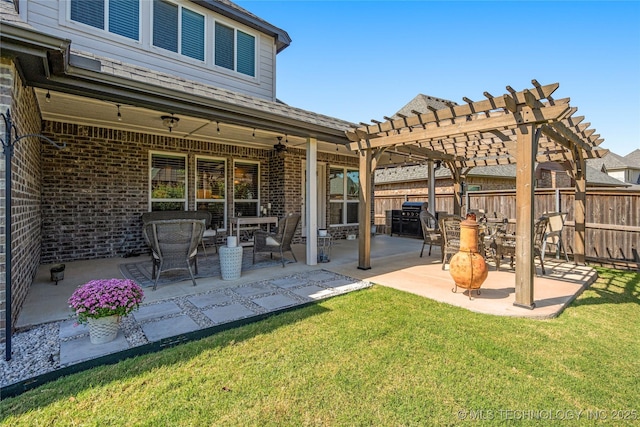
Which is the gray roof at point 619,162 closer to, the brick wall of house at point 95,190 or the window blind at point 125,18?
the window blind at point 125,18

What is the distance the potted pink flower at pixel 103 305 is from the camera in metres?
2.63

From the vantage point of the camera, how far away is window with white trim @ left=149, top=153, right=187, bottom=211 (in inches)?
279

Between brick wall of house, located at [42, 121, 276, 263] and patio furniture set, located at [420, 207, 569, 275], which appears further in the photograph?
brick wall of house, located at [42, 121, 276, 263]

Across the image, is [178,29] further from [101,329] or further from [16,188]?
[101,329]

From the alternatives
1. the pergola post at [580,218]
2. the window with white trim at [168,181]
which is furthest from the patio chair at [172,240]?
the pergola post at [580,218]

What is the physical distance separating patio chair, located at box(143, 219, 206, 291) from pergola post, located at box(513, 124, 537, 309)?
164 inches

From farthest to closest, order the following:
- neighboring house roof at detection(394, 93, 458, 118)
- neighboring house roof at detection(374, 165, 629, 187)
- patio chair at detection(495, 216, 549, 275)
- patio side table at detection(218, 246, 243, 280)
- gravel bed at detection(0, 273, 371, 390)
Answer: neighboring house roof at detection(394, 93, 458, 118) < neighboring house roof at detection(374, 165, 629, 187) < patio chair at detection(495, 216, 549, 275) < patio side table at detection(218, 246, 243, 280) < gravel bed at detection(0, 273, 371, 390)

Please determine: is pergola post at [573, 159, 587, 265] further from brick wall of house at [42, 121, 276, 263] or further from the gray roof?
the gray roof

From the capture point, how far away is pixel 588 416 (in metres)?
1.94

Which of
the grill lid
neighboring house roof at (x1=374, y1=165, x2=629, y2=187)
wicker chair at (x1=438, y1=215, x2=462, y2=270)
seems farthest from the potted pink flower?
neighboring house roof at (x1=374, y1=165, x2=629, y2=187)

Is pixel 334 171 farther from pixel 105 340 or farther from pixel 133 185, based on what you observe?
pixel 105 340

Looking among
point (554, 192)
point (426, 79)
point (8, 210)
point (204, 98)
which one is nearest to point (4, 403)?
point (8, 210)

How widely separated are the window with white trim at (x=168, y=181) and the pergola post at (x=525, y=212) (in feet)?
22.3

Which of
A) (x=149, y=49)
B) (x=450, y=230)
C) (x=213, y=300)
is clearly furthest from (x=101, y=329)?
(x=149, y=49)
